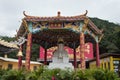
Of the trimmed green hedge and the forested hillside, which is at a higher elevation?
the forested hillside

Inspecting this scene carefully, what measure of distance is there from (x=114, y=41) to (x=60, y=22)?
24349 millimetres

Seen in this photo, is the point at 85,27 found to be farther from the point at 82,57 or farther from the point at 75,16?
the point at 82,57

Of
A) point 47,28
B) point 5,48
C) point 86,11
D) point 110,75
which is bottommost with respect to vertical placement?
point 110,75

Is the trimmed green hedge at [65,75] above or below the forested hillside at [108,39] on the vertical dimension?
below

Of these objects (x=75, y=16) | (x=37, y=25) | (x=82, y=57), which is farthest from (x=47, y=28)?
(x=82, y=57)

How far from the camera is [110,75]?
9.36 meters

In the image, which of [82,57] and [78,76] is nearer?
[78,76]

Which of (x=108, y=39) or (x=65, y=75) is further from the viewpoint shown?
(x=108, y=39)

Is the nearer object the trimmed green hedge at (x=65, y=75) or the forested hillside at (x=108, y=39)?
the trimmed green hedge at (x=65, y=75)

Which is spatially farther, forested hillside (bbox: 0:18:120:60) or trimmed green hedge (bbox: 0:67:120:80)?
forested hillside (bbox: 0:18:120:60)

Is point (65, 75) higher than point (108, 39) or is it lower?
lower

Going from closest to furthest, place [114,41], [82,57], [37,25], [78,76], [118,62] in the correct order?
[78,76]
[82,57]
[37,25]
[118,62]
[114,41]

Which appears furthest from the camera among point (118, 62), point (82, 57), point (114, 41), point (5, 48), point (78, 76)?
point (114, 41)

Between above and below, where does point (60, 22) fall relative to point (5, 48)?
above
